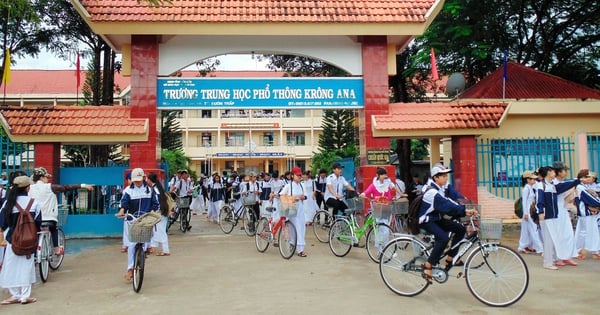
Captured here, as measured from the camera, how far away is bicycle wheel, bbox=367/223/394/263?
27.6 ft

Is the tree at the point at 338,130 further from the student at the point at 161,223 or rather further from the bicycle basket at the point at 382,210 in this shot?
the bicycle basket at the point at 382,210

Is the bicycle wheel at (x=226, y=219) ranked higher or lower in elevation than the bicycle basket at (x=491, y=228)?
lower

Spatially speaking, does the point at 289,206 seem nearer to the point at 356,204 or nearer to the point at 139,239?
the point at 356,204

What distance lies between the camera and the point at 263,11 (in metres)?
11.9

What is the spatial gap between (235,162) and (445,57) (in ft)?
119

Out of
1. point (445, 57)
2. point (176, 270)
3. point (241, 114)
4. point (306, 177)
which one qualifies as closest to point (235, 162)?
point (241, 114)

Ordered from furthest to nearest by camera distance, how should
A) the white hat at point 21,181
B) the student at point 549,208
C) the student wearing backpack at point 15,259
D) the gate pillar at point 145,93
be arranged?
1. the gate pillar at point 145,93
2. the student at point 549,208
3. the white hat at point 21,181
4. the student wearing backpack at point 15,259

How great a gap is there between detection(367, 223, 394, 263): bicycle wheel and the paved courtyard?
16cm

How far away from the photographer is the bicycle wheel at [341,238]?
346 inches

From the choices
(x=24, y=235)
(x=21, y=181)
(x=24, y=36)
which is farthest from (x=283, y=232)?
(x=24, y=36)

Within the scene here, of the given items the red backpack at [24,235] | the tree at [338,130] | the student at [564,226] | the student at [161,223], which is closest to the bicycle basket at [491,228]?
the student at [564,226]

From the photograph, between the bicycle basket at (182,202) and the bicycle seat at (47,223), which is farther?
the bicycle basket at (182,202)

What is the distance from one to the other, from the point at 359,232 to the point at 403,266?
256 centimetres

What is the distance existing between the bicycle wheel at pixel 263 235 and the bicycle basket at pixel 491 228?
Result: 453 centimetres
